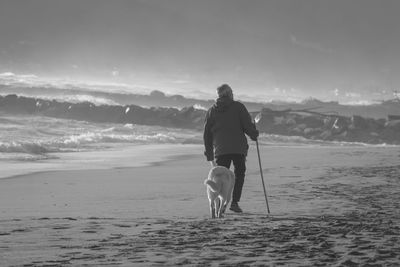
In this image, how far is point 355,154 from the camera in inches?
725

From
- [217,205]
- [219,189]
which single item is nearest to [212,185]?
[219,189]

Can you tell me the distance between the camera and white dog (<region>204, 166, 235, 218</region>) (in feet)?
27.8

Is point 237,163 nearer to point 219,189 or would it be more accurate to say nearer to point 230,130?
point 230,130

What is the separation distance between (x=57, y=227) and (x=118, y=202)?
98.8 inches

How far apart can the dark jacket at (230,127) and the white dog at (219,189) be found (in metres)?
0.62

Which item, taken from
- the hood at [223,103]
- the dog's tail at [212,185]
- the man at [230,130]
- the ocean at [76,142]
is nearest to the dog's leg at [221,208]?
the dog's tail at [212,185]

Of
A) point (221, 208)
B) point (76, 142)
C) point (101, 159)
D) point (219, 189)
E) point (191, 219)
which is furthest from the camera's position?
point (76, 142)

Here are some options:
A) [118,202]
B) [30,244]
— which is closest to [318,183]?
[118,202]

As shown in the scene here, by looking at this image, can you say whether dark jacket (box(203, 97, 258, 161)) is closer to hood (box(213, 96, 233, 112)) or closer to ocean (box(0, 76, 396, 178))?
hood (box(213, 96, 233, 112))

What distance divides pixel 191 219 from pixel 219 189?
34.4 inches

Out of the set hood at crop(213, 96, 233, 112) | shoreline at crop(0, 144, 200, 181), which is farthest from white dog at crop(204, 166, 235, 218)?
shoreline at crop(0, 144, 200, 181)

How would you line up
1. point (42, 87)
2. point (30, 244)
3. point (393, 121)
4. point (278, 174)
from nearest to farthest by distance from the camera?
1. point (30, 244)
2. point (278, 174)
3. point (393, 121)
4. point (42, 87)

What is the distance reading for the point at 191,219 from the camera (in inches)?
306

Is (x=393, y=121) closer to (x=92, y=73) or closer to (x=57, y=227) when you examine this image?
(x=57, y=227)
